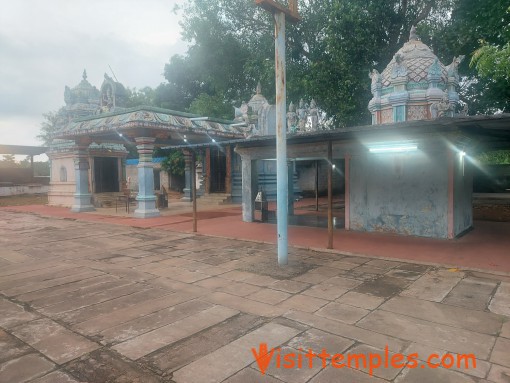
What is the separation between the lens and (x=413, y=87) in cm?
1412

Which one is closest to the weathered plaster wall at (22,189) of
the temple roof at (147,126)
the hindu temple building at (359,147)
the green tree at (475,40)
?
the hindu temple building at (359,147)

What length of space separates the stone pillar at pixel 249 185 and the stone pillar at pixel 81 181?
1047 cm

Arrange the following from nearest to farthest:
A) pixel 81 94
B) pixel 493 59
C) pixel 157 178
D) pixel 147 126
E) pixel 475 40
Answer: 1. pixel 493 59
2. pixel 147 126
3. pixel 475 40
4. pixel 81 94
5. pixel 157 178

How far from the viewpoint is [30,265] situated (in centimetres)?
761

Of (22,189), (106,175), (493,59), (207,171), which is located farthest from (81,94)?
(493,59)

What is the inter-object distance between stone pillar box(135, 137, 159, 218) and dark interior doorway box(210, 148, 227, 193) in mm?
6785

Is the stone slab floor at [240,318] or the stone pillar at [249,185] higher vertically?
the stone pillar at [249,185]

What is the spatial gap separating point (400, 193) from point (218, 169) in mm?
13994

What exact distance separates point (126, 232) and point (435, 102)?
40.5 feet

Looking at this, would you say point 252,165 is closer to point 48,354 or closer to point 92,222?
point 92,222

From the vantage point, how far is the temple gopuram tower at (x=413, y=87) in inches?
538

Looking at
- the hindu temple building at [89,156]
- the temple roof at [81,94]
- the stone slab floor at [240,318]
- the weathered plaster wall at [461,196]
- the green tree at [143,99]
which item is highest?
the green tree at [143,99]

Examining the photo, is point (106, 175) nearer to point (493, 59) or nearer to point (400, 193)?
point (400, 193)

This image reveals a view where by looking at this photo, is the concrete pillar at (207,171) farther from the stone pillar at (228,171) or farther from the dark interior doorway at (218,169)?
the stone pillar at (228,171)
